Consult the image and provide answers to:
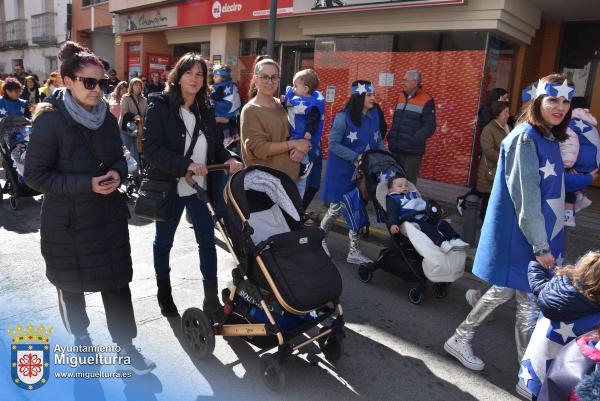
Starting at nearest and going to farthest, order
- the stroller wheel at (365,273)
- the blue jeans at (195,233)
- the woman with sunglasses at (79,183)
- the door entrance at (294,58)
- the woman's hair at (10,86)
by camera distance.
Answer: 1. the woman with sunglasses at (79,183)
2. the blue jeans at (195,233)
3. the stroller wheel at (365,273)
4. the woman's hair at (10,86)
5. the door entrance at (294,58)

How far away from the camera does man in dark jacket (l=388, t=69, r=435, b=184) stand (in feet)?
20.4

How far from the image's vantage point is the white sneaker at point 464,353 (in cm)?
337

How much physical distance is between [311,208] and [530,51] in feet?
16.9

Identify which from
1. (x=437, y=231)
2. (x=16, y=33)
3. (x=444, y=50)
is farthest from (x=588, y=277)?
(x=16, y=33)

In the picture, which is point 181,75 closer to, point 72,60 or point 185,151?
point 185,151

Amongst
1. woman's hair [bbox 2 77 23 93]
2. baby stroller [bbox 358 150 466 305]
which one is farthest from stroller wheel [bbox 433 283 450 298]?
woman's hair [bbox 2 77 23 93]

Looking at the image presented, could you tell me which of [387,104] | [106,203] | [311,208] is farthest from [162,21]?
[106,203]

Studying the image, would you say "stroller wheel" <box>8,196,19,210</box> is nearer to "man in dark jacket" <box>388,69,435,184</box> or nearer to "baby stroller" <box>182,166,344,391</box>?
"baby stroller" <box>182,166,344,391</box>

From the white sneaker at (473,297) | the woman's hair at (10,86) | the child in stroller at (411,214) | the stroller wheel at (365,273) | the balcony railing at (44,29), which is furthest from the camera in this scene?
the balcony railing at (44,29)

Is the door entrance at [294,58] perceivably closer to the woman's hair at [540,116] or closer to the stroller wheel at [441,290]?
the stroller wheel at [441,290]

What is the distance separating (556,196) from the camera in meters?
2.96

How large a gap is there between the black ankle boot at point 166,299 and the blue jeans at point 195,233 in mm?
57

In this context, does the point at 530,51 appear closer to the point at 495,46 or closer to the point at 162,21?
the point at 495,46

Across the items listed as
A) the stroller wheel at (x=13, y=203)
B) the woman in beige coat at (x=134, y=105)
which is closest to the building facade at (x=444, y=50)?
the woman in beige coat at (x=134, y=105)
